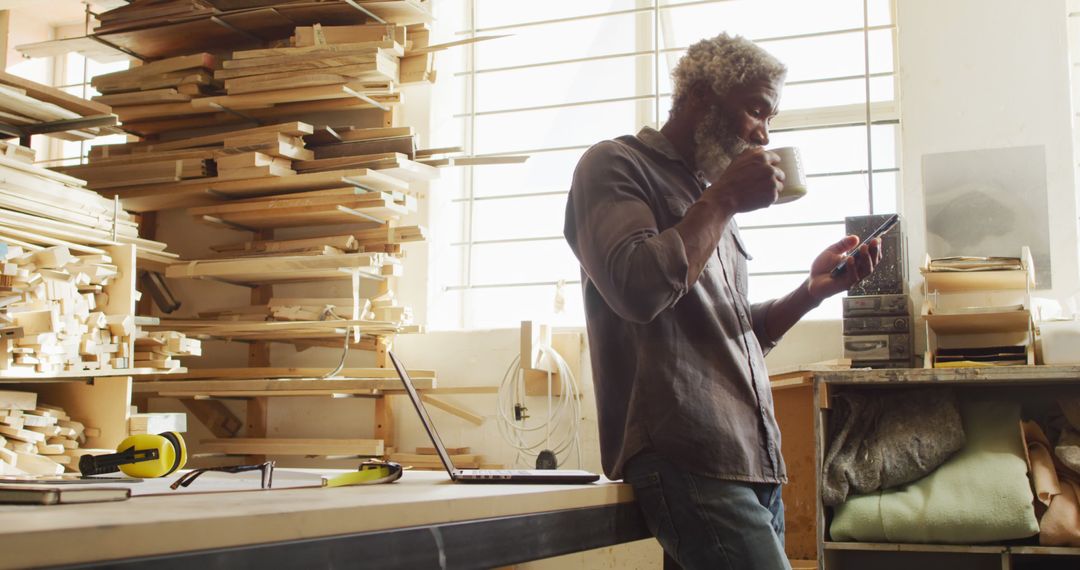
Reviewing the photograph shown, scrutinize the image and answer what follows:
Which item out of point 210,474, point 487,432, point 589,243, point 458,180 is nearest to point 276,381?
point 487,432

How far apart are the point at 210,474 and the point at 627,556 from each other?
2715mm

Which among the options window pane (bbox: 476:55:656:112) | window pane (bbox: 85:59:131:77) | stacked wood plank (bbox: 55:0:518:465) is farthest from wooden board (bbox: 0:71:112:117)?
window pane (bbox: 85:59:131:77)

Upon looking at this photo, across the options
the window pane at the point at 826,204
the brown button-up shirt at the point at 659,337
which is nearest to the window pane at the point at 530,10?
the window pane at the point at 826,204

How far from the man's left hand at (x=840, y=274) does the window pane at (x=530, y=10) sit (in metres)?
3.35

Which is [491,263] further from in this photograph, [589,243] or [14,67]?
[589,243]

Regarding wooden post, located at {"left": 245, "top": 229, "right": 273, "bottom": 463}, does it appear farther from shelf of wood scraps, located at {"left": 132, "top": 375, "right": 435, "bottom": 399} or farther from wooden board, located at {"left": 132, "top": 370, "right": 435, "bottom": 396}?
wooden board, located at {"left": 132, "top": 370, "right": 435, "bottom": 396}

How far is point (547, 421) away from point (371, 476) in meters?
2.92

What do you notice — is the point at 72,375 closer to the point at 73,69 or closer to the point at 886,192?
the point at 73,69

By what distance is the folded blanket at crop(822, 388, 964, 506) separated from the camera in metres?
3.30

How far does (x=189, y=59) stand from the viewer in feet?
16.1

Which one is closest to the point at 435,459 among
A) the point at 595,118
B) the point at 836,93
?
the point at 595,118

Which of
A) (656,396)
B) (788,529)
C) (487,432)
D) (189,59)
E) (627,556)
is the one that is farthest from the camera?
(189,59)

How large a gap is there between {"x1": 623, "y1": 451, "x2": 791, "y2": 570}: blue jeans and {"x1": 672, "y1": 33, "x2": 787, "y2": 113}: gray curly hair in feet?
2.31

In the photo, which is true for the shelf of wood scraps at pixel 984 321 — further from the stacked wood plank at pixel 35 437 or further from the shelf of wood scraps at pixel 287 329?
the stacked wood plank at pixel 35 437
